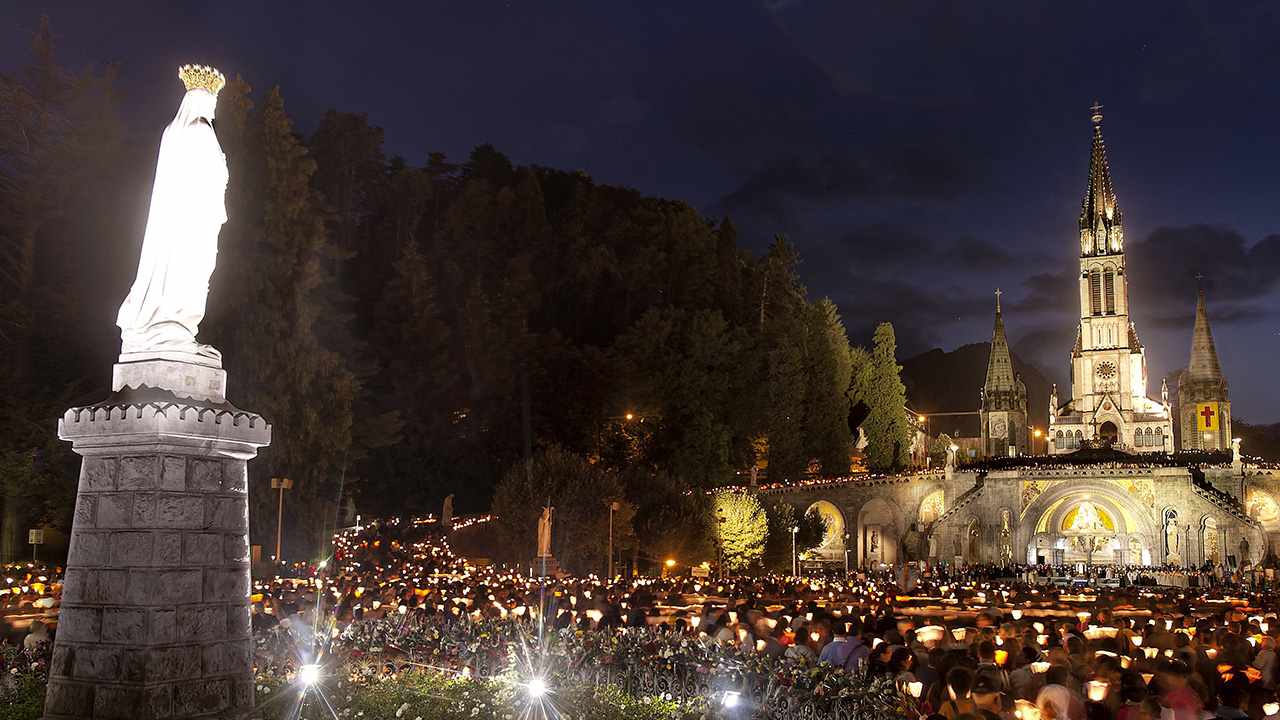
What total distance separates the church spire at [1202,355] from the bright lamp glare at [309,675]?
320ft

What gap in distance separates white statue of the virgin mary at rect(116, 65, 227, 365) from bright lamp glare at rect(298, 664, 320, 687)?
132 inches

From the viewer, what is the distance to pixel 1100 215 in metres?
95.6

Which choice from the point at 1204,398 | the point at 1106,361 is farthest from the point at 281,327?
the point at 1204,398

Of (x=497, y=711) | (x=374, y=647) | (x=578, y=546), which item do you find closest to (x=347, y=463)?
(x=578, y=546)

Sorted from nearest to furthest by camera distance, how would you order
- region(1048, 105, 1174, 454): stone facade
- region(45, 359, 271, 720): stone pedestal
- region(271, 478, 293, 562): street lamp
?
region(45, 359, 271, 720): stone pedestal
region(271, 478, 293, 562): street lamp
region(1048, 105, 1174, 454): stone facade

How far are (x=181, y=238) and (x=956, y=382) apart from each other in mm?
152500

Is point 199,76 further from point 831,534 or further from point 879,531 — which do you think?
point 879,531

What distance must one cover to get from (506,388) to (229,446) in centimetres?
4656

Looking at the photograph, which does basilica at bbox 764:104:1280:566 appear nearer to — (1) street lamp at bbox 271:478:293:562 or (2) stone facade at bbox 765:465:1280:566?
(2) stone facade at bbox 765:465:1280:566

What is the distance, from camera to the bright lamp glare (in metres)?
9.97

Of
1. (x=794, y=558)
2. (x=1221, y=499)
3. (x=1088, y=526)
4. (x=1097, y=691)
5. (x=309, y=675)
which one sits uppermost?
(x=1221, y=499)

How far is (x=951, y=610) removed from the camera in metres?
26.4

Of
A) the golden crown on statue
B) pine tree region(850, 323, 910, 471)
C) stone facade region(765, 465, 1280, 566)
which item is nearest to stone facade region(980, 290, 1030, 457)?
pine tree region(850, 323, 910, 471)

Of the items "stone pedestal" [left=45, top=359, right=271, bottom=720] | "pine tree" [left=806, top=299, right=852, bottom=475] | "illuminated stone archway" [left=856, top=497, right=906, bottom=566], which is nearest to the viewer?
"stone pedestal" [left=45, top=359, right=271, bottom=720]
